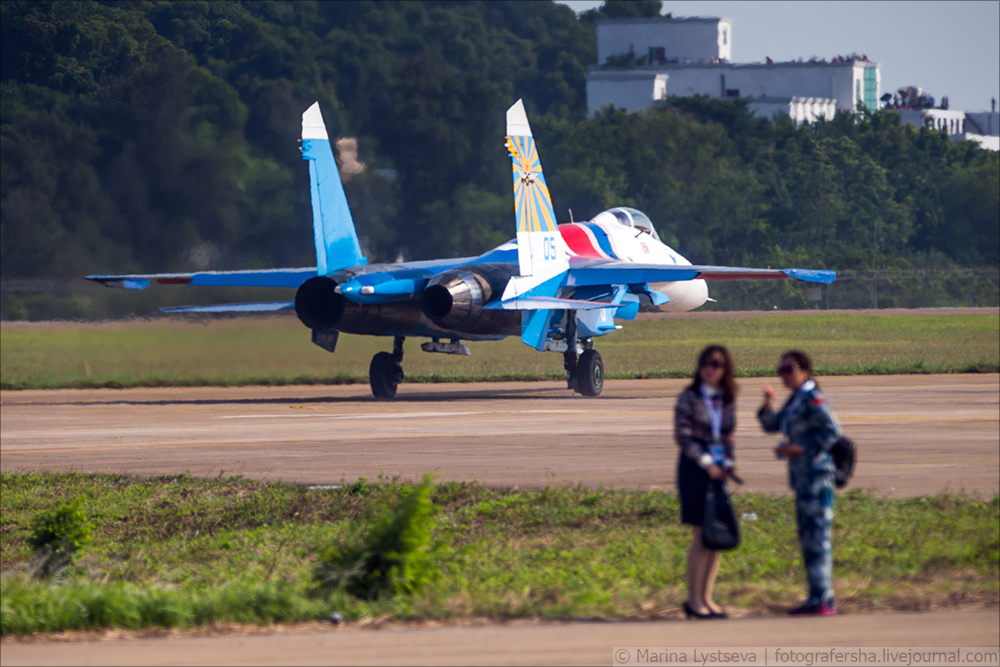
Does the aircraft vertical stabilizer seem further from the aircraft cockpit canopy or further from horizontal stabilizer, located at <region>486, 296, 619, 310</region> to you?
the aircraft cockpit canopy

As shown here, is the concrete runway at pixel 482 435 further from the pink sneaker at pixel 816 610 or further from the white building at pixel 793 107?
the white building at pixel 793 107

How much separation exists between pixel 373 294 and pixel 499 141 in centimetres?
5126

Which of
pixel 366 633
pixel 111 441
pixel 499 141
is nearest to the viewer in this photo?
pixel 366 633

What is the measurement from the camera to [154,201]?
46469 millimetres

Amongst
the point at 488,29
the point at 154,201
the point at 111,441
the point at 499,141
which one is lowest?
the point at 111,441

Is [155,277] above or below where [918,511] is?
above

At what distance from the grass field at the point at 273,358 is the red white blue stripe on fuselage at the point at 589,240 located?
5.15 meters

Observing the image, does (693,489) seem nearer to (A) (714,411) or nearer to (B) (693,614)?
(A) (714,411)

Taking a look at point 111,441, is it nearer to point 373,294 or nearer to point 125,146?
point 373,294

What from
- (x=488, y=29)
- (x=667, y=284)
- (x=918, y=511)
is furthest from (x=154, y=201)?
(x=488, y=29)

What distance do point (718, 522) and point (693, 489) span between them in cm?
25

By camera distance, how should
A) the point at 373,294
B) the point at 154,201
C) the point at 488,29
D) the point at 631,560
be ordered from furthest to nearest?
the point at 488,29 < the point at 154,201 < the point at 373,294 < the point at 631,560

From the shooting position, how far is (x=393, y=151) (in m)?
68.6

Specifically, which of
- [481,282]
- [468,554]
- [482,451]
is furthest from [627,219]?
[468,554]
